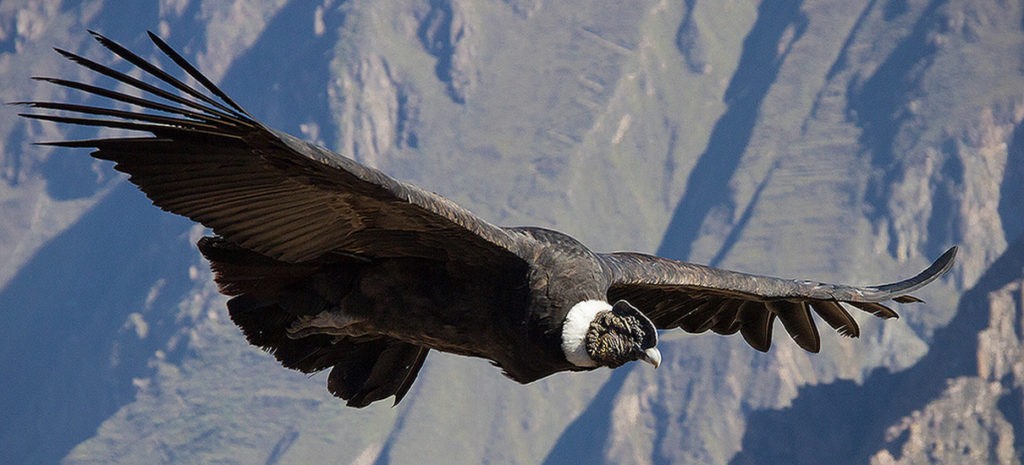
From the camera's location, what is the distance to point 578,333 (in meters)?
14.6

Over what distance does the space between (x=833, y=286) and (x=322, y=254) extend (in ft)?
23.2

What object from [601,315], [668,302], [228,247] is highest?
[668,302]

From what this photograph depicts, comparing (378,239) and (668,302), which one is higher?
(668,302)

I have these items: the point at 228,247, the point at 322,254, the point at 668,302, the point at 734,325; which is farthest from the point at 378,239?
the point at 734,325

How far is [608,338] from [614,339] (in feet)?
0.23

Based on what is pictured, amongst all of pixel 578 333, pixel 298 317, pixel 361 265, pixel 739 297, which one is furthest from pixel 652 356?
pixel 739 297

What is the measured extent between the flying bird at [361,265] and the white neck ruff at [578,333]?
2cm

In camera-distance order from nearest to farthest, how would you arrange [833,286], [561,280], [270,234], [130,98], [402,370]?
[130,98]
[270,234]
[561,280]
[402,370]
[833,286]

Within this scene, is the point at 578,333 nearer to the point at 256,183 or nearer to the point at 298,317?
the point at 298,317

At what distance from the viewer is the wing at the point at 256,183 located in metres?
12.5

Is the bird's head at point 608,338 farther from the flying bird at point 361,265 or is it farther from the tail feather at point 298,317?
the tail feather at point 298,317

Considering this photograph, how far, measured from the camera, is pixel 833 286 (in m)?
18.9

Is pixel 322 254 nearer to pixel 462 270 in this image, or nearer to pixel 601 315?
pixel 462 270

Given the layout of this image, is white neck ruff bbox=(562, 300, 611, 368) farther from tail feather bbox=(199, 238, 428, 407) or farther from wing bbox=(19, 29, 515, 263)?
tail feather bbox=(199, 238, 428, 407)
